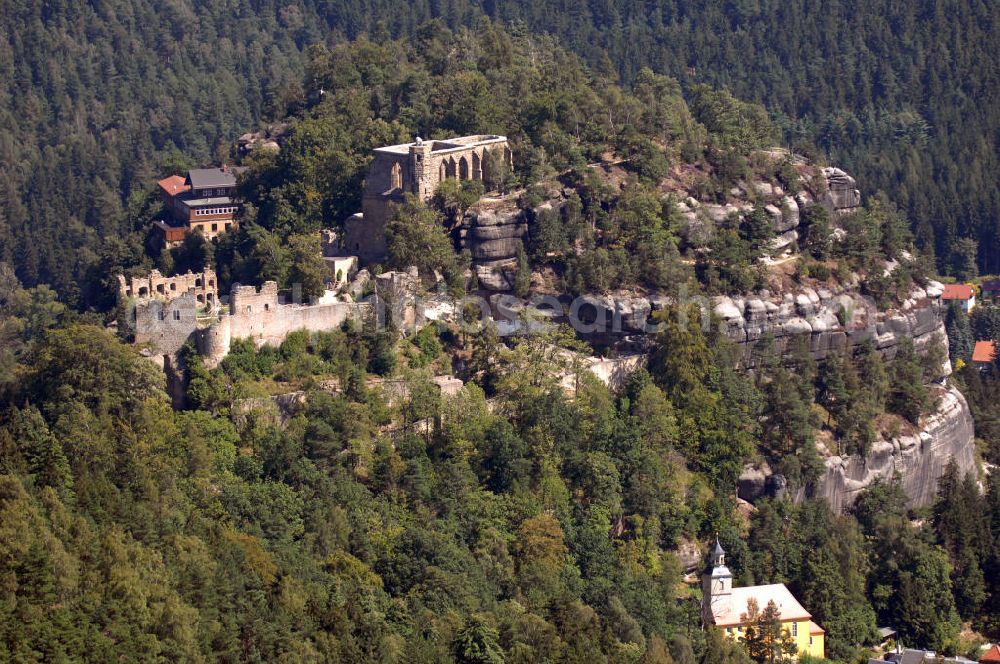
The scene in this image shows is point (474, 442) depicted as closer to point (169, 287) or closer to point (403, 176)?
point (169, 287)

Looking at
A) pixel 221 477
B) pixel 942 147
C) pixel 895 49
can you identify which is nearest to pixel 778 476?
pixel 221 477

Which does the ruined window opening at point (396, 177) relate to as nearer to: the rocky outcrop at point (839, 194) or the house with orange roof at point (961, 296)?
the rocky outcrop at point (839, 194)

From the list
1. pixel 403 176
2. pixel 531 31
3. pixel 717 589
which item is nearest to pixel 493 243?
pixel 403 176

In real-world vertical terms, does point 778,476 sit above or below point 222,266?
below

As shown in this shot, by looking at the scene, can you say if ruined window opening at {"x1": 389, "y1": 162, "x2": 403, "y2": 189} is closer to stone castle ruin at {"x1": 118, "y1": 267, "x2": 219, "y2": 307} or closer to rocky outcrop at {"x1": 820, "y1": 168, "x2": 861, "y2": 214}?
stone castle ruin at {"x1": 118, "y1": 267, "x2": 219, "y2": 307}

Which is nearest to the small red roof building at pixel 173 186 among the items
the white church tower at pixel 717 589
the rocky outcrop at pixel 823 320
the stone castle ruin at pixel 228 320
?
the stone castle ruin at pixel 228 320

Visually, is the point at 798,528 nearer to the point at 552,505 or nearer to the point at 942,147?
the point at 552,505
